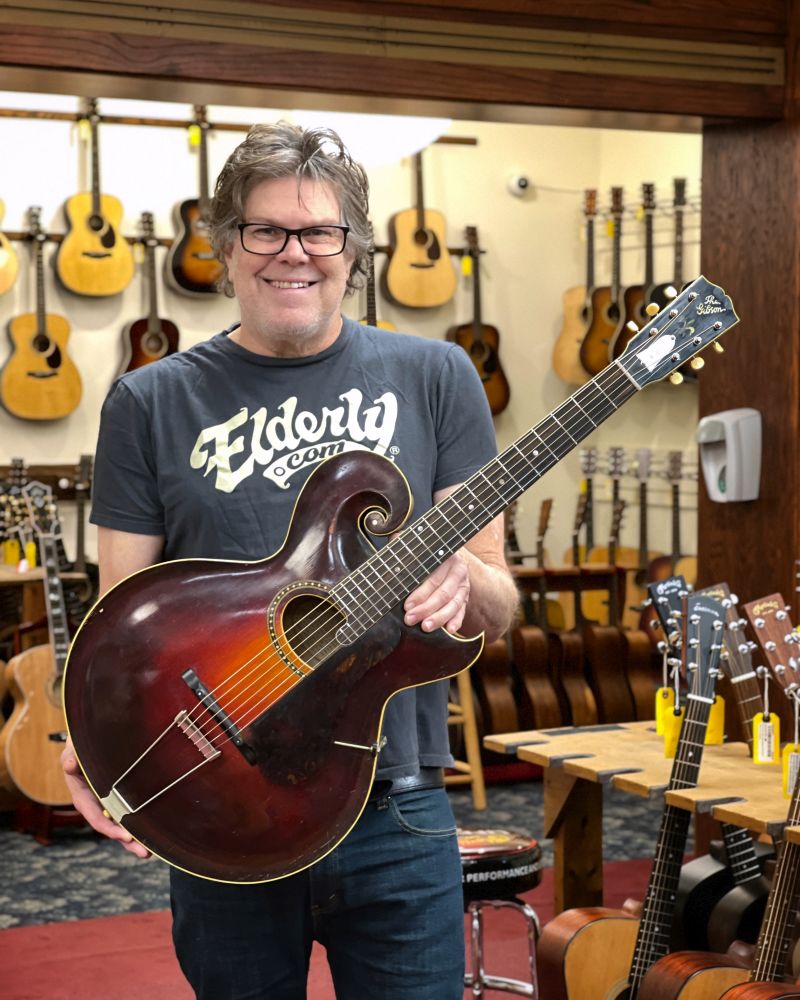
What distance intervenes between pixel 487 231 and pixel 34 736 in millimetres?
3547

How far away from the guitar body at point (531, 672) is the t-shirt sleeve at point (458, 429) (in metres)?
4.46

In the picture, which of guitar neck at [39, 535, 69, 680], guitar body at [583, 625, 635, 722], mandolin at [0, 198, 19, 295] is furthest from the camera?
mandolin at [0, 198, 19, 295]

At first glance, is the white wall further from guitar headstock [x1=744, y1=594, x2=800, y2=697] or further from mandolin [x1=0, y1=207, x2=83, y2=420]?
guitar headstock [x1=744, y1=594, x2=800, y2=697]

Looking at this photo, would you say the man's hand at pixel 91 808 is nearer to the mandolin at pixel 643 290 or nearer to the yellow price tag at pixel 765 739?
the yellow price tag at pixel 765 739

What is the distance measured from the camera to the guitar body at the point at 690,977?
285cm

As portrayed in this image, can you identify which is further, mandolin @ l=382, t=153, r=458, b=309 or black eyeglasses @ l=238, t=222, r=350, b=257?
mandolin @ l=382, t=153, r=458, b=309

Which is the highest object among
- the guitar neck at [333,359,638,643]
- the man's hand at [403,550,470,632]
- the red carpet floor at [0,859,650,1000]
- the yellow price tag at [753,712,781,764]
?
the guitar neck at [333,359,638,643]

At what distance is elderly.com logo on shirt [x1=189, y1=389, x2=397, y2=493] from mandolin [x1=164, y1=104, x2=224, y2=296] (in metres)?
5.05

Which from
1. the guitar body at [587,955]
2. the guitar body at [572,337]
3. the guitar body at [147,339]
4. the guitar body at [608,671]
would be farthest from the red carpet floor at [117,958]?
the guitar body at [572,337]

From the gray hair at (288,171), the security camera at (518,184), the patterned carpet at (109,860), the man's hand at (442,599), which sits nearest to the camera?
the man's hand at (442,599)

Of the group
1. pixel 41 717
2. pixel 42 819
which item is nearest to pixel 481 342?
pixel 41 717

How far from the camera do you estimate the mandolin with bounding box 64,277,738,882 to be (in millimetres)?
1709

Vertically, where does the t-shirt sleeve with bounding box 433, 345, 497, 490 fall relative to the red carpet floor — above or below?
above

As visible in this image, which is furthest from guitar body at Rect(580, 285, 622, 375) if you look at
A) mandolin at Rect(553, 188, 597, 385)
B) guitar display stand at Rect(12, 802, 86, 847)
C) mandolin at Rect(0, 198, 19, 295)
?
guitar display stand at Rect(12, 802, 86, 847)
